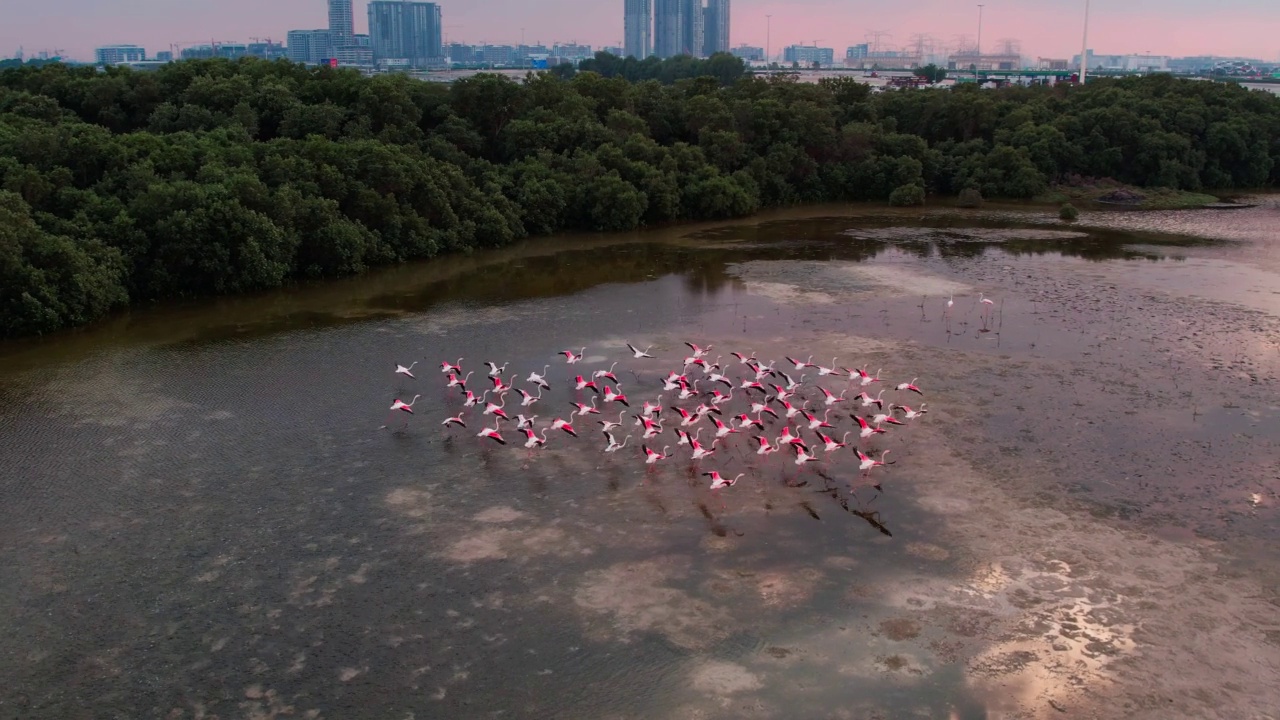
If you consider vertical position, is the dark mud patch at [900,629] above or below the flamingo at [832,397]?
below

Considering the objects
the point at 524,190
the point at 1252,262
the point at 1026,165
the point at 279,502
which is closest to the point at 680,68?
the point at 1026,165

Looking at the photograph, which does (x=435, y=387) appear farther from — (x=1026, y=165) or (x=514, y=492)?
(x=1026, y=165)

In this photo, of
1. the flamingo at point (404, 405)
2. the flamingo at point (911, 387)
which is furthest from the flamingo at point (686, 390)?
the flamingo at point (404, 405)

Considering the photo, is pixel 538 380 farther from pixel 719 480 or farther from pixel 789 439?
pixel 719 480

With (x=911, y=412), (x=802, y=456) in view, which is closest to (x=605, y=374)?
(x=802, y=456)

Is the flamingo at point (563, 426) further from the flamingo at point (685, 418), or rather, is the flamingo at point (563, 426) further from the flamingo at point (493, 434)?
the flamingo at point (685, 418)

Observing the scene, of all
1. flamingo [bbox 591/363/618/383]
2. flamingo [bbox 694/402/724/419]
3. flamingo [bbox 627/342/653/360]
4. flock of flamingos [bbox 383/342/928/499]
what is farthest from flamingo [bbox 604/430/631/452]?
flamingo [bbox 627/342/653/360]
